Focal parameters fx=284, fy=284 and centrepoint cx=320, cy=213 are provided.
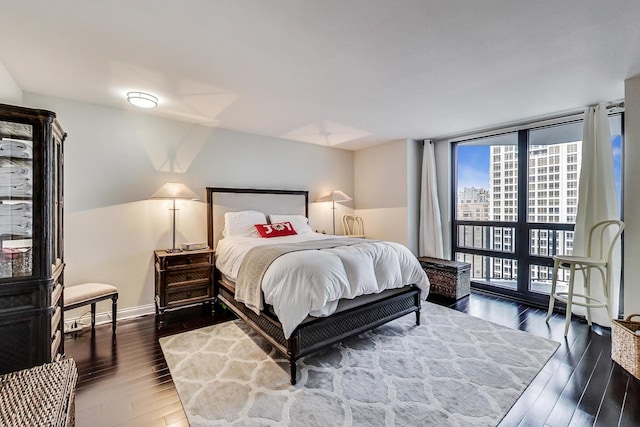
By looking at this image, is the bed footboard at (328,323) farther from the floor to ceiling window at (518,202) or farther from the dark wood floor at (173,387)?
the floor to ceiling window at (518,202)

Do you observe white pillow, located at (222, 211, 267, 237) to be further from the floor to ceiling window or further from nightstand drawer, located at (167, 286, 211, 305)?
the floor to ceiling window

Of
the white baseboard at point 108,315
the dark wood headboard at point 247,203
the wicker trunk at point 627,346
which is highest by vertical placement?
the dark wood headboard at point 247,203

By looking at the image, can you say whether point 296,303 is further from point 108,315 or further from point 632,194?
point 632,194

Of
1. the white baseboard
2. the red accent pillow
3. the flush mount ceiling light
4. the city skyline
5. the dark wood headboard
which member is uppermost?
the flush mount ceiling light

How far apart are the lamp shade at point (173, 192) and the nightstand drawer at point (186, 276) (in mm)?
899

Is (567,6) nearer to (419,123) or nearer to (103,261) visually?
(419,123)

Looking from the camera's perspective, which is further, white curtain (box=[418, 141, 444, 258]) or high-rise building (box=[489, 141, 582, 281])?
white curtain (box=[418, 141, 444, 258])

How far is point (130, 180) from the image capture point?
350 cm

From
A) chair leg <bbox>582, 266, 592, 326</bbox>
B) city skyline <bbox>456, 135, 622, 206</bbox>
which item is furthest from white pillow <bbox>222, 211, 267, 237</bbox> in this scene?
chair leg <bbox>582, 266, 592, 326</bbox>

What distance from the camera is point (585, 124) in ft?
11.0

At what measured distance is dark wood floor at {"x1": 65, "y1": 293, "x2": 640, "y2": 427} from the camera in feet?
5.96

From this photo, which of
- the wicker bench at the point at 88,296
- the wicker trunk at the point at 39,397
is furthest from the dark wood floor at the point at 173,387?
the wicker trunk at the point at 39,397

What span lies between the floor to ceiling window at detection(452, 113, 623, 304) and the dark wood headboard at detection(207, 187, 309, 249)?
110 inches

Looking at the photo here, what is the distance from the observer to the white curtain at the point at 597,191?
314cm
